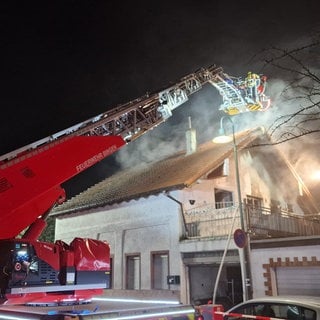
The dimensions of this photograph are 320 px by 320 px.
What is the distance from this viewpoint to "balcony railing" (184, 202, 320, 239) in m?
13.7

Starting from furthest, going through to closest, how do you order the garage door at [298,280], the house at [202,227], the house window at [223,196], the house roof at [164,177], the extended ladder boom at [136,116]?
the house window at [223,196] < the house roof at [164,177] < the house at [202,227] < the garage door at [298,280] < the extended ladder boom at [136,116]

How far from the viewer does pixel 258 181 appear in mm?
18547

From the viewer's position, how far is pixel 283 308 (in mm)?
7043

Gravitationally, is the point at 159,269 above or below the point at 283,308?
above

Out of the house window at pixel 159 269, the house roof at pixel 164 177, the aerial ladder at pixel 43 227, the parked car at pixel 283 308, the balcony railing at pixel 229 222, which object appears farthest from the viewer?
the house window at pixel 159 269

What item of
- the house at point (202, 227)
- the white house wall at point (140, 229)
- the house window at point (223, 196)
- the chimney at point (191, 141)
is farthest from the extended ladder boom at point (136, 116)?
the chimney at point (191, 141)

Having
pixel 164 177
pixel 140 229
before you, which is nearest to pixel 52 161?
pixel 140 229

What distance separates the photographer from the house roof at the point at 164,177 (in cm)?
1486

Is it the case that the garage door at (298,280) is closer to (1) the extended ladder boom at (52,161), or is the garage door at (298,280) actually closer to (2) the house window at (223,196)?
(2) the house window at (223,196)

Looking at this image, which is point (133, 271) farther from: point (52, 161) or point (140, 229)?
point (52, 161)

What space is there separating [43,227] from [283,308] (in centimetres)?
458

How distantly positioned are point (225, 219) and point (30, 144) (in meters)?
9.50

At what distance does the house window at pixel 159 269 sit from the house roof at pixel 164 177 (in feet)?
8.24

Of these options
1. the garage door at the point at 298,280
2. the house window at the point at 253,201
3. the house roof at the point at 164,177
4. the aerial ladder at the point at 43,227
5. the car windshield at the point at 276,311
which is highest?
the house roof at the point at 164,177
